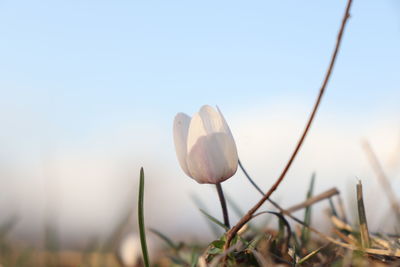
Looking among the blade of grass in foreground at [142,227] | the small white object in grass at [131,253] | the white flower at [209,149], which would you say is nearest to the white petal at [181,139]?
the white flower at [209,149]

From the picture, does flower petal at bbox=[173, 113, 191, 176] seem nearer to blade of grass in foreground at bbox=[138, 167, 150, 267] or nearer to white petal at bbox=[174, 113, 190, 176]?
white petal at bbox=[174, 113, 190, 176]

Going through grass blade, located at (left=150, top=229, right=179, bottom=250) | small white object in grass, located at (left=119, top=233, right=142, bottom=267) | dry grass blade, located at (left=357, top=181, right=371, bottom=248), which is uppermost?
dry grass blade, located at (left=357, top=181, right=371, bottom=248)

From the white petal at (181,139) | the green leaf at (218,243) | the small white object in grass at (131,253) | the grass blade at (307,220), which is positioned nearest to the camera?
the green leaf at (218,243)

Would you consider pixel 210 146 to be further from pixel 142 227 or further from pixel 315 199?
pixel 315 199

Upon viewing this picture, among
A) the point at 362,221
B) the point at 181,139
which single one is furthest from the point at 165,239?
the point at 362,221

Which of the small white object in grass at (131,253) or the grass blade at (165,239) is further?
the small white object in grass at (131,253)

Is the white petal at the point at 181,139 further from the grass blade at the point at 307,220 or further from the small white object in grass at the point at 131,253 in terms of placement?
the small white object in grass at the point at 131,253

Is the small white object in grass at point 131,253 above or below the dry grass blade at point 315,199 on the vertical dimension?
below

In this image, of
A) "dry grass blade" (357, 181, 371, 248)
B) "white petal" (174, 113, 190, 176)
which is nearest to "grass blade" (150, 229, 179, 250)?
"white petal" (174, 113, 190, 176)
